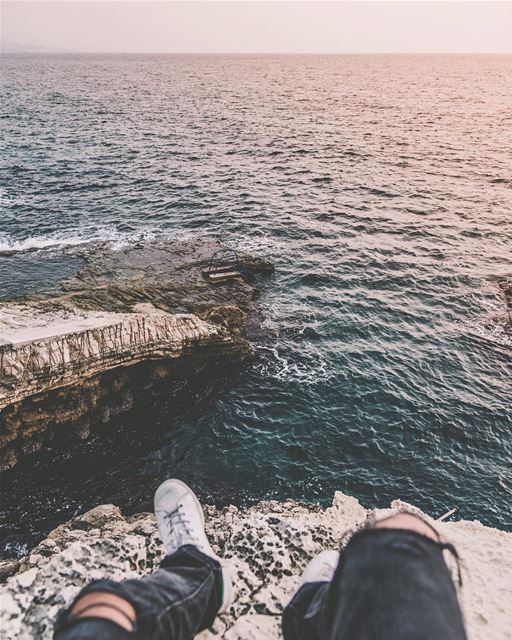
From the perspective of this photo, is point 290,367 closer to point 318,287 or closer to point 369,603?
point 318,287

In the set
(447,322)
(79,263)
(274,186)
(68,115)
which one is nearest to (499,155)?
(274,186)

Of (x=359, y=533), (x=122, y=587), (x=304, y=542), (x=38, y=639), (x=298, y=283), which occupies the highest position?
(x=359, y=533)

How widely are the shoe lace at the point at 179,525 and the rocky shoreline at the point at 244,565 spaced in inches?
37.9

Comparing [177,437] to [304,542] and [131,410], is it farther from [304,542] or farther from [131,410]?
[304,542]

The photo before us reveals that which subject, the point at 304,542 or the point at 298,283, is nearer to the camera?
the point at 304,542

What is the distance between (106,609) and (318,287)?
19993 mm

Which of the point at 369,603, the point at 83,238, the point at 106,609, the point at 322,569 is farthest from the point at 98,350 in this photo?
the point at 83,238

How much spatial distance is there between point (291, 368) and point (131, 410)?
6.14m

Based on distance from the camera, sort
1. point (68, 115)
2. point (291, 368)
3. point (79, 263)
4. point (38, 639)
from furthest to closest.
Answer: point (68, 115)
point (79, 263)
point (291, 368)
point (38, 639)

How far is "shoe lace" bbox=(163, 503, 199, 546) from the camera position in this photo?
4.77m

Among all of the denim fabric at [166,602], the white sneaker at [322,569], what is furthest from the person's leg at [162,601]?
the white sneaker at [322,569]

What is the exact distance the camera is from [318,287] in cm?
2205

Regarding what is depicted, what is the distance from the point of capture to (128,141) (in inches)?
2012

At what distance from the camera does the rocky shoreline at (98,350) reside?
10539mm
